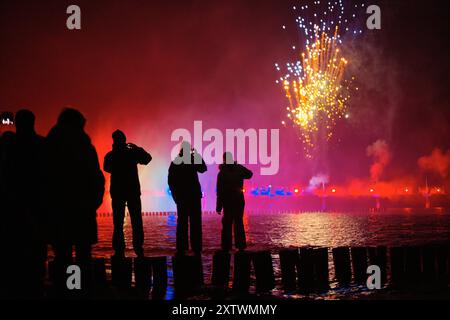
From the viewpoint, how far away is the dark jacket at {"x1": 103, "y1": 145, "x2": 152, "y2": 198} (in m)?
10.6

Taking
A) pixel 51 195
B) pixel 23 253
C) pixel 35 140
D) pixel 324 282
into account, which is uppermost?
pixel 35 140

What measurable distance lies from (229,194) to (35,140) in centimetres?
635

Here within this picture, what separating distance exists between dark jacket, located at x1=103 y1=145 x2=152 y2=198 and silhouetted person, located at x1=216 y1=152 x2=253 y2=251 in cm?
243

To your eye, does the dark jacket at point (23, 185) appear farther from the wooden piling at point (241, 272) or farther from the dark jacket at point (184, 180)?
the dark jacket at point (184, 180)

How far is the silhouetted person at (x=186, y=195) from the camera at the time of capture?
1160cm

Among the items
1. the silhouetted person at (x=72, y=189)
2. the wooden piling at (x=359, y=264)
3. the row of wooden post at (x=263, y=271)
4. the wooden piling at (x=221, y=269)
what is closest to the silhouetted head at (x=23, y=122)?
the silhouetted person at (x=72, y=189)

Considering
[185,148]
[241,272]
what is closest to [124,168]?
[185,148]

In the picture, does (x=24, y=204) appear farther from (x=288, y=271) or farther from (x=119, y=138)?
(x=119, y=138)

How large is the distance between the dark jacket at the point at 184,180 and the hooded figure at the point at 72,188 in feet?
15.8

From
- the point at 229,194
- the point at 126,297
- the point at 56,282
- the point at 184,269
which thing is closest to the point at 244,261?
the point at 184,269

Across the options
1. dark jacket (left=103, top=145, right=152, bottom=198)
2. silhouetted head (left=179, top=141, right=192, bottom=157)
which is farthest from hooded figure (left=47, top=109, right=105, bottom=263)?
silhouetted head (left=179, top=141, right=192, bottom=157)

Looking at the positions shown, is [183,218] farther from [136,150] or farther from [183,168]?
[136,150]

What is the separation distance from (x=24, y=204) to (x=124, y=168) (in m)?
4.07

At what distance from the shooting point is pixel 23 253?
6.73 m
